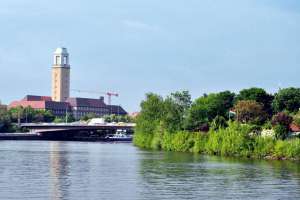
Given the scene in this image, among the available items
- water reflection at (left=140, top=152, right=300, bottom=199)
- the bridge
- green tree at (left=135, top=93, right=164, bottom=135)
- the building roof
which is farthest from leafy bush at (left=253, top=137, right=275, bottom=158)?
the bridge

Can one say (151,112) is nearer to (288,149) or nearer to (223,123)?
(223,123)

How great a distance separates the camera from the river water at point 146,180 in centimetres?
3953

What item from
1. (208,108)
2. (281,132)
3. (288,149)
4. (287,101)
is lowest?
(288,149)


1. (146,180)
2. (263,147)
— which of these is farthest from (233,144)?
(146,180)

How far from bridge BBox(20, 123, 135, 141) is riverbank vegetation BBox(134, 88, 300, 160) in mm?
37164

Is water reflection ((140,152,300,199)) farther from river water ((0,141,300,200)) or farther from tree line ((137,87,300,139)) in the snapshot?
tree line ((137,87,300,139))

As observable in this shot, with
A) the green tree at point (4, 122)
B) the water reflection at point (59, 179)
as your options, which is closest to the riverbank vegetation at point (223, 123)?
the water reflection at point (59, 179)

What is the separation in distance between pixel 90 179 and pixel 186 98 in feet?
225

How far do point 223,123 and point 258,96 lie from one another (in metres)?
13.5

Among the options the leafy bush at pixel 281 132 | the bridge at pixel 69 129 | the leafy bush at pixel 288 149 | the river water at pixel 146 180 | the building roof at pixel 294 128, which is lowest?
the river water at pixel 146 180

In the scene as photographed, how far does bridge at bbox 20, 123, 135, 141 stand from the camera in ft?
517

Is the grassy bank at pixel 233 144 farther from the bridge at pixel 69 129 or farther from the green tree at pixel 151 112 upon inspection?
the bridge at pixel 69 129

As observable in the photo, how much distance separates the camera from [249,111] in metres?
107

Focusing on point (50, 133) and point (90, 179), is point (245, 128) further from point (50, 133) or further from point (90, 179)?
point (50, 133)
